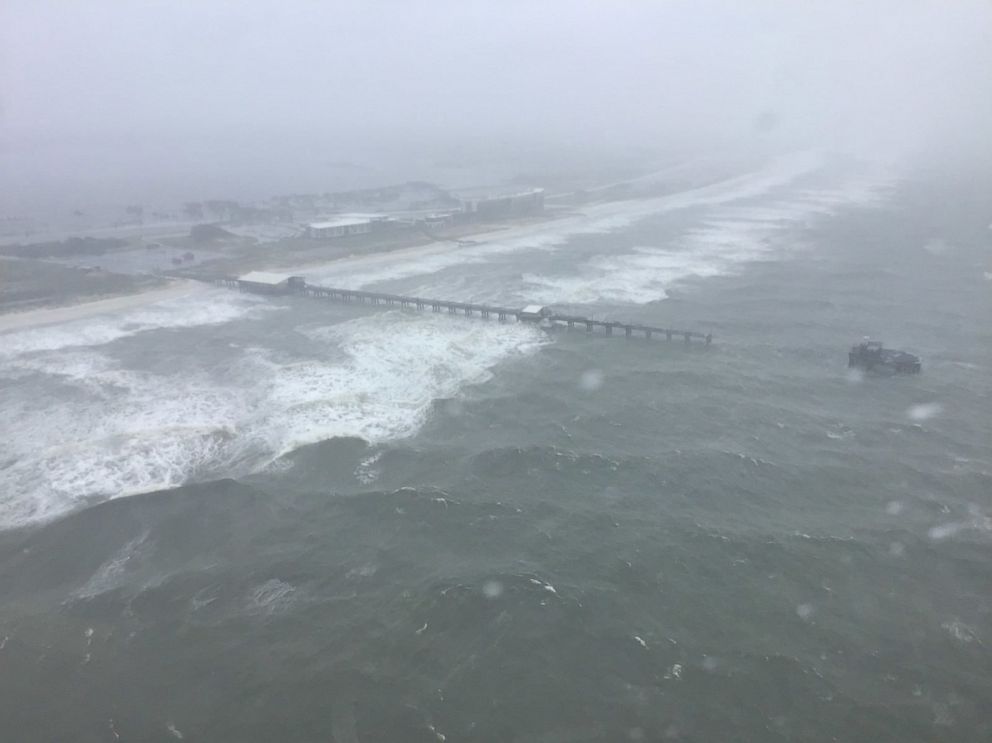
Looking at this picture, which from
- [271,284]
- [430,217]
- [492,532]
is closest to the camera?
[492,532]

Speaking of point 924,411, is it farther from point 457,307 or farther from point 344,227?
point 344,227

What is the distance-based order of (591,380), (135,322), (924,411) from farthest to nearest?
(135,322) → (591,380) → (924,411)

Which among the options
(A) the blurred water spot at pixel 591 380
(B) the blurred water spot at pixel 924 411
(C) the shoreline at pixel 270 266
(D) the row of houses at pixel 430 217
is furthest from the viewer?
(D) the row of houses at pixel 430 217

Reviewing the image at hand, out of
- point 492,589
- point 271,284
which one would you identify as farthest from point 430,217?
point 492,589

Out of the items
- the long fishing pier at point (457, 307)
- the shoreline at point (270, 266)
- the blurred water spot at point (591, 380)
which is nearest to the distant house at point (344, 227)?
the shoreline at point (270, 266)

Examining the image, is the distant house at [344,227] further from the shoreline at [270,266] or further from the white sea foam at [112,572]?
the white sea foam at [112,572]
